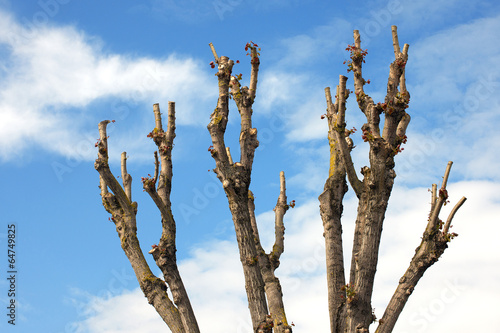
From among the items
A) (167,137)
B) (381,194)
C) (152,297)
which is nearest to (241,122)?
(167,137)

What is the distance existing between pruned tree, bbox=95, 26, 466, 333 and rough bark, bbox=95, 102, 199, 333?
0.07 ft

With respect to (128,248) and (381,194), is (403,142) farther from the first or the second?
(128,248)

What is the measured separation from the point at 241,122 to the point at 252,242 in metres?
2.59

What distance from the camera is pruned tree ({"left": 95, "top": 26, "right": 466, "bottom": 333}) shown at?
376 inches

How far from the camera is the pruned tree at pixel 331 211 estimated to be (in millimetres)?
9547

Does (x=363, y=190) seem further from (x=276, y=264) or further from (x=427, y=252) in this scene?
(x=276, y=264)

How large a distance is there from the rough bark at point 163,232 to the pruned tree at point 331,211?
0.07 feet

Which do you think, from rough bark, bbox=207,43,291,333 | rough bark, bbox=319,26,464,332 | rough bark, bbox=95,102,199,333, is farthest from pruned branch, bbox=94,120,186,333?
rough bark, bbox=319,26,464,332

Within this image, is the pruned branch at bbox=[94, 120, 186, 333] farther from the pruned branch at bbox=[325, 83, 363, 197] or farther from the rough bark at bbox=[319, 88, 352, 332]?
the pruned branch at bbox=[325, 83, 363, 197]

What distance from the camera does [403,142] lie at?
10.2 m

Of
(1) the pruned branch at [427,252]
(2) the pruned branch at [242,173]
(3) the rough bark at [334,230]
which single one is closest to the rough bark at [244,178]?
(2) the pruned branch at [242,173]

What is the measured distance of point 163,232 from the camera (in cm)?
1109

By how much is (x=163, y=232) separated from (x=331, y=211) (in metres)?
3.72

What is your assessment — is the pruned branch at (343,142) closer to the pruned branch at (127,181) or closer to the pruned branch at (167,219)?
the pruned branch at (167,219)
